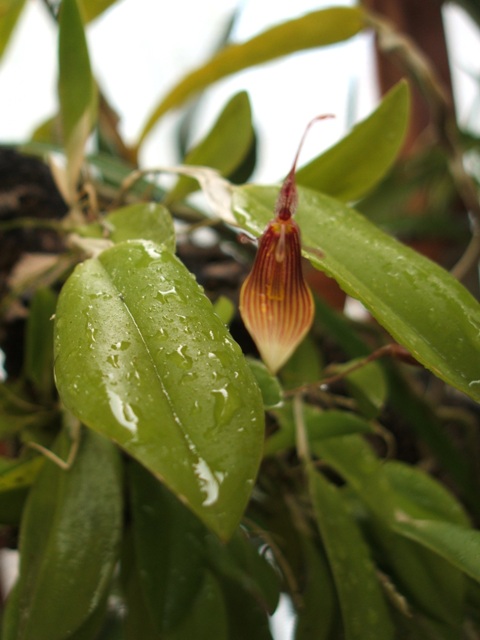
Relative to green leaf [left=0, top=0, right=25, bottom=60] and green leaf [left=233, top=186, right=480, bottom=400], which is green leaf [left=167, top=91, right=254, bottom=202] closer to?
green leaf [left=233, top=186, right=480, bottom=400]

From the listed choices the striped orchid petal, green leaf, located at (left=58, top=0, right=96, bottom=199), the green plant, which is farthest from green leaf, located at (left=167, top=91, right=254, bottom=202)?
the striped orchid petal

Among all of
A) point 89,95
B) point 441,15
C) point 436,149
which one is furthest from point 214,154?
point 441,15

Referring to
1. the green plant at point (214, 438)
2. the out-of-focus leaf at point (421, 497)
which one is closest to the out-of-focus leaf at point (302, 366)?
the green plant at point (214, 438)

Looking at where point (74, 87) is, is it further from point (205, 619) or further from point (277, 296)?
point (205, 619)

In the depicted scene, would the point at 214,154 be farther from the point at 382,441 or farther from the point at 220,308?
the point at 382,441

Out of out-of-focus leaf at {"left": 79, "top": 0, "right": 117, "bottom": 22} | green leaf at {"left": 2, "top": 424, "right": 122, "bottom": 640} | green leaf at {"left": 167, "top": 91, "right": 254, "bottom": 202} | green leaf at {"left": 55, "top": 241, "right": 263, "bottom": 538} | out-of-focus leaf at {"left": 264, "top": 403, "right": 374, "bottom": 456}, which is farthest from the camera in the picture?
out-of-focus leaf at {"left": 79, "top": 0, "right": 117, "bottom": 22}

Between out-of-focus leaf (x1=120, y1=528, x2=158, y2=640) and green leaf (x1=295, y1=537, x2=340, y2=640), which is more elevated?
out-of-focus leaf (x1=120, y1=528, x2=158, y2=640)

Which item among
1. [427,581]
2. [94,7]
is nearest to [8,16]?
[94,7]
